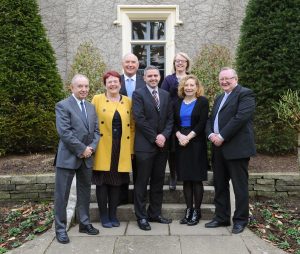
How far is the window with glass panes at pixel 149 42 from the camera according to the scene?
33.3 feet

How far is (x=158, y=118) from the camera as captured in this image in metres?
4.87

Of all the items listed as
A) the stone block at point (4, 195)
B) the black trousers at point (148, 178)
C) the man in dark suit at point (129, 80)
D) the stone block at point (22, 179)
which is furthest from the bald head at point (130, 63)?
the stone block at point (4, 195)

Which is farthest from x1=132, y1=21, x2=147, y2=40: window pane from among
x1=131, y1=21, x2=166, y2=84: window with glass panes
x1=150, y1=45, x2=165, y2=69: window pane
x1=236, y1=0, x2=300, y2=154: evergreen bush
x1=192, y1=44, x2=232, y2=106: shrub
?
x1=236, y1=0, x2=300, y2=154: evergreen bush

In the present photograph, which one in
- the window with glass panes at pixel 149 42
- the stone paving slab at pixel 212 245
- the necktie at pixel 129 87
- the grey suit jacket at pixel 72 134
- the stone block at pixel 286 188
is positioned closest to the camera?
the stone paving slab at pixel 212 245

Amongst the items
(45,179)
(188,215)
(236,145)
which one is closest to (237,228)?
(188,215)

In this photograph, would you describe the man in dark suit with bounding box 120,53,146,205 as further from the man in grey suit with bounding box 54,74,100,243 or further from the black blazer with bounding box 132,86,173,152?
the man in grey suit with bounding box 54,74,100,243

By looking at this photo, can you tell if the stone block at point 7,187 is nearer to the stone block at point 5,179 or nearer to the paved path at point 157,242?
the stone block at point 5,179

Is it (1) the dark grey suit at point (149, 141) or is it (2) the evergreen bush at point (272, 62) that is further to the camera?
(2) the evergreen bush at point (272, 62)

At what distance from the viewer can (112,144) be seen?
482 cm

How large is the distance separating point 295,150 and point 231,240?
10.3 ft

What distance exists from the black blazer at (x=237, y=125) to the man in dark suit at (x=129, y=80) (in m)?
1.18

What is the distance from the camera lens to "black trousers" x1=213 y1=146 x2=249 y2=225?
4719mm

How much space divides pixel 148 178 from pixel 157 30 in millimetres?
6067

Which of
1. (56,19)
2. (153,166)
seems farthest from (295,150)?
(56,19)
